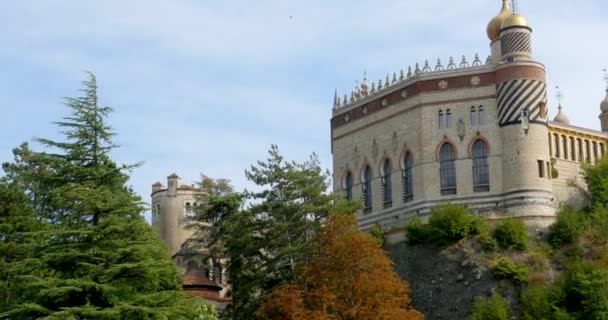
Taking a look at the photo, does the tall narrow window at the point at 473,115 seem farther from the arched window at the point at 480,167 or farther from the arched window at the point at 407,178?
the arched window at the point at 407,178

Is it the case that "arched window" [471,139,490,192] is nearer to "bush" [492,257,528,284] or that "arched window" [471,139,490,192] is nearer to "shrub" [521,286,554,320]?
"bush" [492,257,528,284]

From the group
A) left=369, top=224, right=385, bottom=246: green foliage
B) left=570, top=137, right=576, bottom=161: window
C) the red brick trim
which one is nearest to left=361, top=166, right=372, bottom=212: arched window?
the red brick trim

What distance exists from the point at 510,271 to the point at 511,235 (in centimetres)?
284

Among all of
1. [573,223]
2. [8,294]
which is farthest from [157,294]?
[573,223]

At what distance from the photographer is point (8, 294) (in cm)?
4162

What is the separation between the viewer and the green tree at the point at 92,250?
3106cm

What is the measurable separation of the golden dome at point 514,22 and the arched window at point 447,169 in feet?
25.0

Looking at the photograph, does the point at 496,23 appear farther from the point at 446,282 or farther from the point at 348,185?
the point at 446,282

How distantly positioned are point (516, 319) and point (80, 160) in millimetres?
23653

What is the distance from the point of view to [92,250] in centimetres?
3209

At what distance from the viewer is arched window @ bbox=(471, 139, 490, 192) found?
56.3m

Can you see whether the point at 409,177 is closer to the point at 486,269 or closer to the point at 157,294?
the point at 486,269


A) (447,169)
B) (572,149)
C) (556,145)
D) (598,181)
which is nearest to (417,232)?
(447,169)

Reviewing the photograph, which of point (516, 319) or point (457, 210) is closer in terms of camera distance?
point (516, 319)
